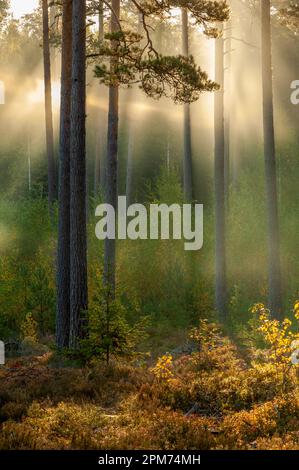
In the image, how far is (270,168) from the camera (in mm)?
17453

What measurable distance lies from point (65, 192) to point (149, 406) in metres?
6.71

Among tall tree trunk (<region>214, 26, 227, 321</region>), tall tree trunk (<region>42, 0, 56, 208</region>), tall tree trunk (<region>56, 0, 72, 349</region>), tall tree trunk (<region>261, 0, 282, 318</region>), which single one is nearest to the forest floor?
tall tree trunk (<region>56, 0, 72, 349</region>)

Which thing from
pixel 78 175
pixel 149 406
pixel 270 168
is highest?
pixel 270 168

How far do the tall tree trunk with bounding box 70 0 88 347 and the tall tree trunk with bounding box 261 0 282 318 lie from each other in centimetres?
606

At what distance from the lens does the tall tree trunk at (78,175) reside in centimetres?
1337

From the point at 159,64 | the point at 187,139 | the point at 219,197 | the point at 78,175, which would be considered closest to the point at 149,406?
the point at 78,175

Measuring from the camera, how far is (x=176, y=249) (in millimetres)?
22203

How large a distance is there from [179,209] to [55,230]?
180 inches

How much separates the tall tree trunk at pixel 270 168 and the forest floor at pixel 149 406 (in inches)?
195

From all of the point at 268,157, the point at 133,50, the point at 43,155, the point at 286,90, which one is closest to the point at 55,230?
the point at 268,157

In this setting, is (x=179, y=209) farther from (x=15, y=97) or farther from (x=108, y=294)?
(x=15, y=97)

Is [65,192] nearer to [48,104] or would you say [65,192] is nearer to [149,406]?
[149,406]

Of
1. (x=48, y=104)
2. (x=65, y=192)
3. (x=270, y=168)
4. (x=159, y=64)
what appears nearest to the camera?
→ (x=159, y=64)

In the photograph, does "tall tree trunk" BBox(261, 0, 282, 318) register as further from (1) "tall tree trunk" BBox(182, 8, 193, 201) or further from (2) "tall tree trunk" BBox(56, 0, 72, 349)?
(1) "tall tree trunk" BBox(182, 8, 193, 201)
